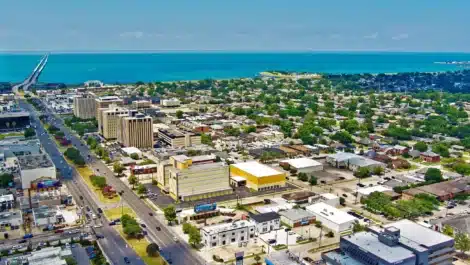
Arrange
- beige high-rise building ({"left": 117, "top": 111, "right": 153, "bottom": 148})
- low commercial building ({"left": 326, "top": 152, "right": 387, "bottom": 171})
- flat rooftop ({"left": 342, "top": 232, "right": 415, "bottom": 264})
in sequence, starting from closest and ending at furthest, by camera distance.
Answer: flat rooftop ({"left": 342, "top": 232, "right": 415, "bottom": 264})
low commercial building ({"left": 326, "top": 152, "right": 387, "bottom": 171})
beige high-rise building ({"left": 117, "top": 111, "right": 153, "bottom": 148})

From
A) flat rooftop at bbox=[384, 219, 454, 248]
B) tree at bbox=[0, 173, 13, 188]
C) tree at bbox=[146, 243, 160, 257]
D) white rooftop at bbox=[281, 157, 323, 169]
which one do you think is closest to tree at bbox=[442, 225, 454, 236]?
flat rooftop at bbox=[384, 219, 454, 248]

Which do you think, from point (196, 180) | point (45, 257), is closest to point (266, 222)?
point (196, 180)

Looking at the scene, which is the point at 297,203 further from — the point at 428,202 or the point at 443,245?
the point at 443,245

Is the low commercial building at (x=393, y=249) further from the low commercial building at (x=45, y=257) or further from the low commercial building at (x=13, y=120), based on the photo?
the low commercial building at (x=13, y=120)

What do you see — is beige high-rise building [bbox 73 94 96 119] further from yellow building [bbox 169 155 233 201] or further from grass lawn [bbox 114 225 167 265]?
grass lawn [bbox 114 225 167 265]

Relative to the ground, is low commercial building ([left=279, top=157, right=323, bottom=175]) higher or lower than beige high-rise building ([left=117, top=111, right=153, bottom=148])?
lower

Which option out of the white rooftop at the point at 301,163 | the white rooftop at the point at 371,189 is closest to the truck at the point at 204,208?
the white rooftop at the point at 371,189
